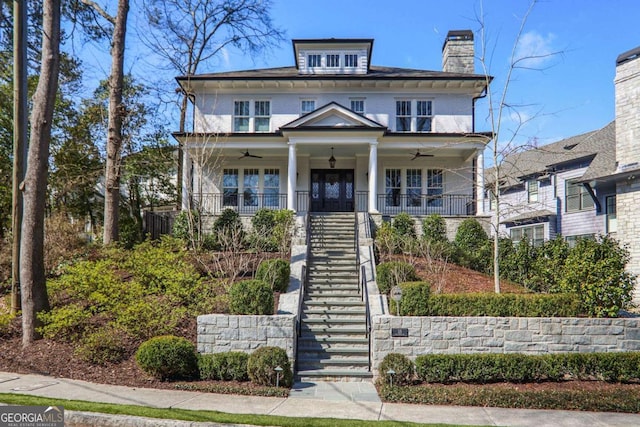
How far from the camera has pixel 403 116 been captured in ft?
63.5

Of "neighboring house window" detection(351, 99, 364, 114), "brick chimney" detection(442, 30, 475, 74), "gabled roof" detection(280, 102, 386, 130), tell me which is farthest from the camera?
"brick chimney" detection(442, 30, 475, 74)

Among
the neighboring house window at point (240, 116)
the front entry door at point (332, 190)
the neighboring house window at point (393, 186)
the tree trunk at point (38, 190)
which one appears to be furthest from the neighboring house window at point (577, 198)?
the tree trunk at point (38, 190)

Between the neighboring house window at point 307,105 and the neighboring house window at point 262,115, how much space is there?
1440mm

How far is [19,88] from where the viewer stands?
34.5 ft

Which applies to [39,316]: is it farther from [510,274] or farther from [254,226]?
[510,274]

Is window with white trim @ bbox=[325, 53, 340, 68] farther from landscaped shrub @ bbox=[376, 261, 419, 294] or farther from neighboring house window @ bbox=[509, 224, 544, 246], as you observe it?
neighboring house window @ bbox=[509, 224, 544, 246]

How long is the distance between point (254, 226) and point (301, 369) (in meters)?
7.81

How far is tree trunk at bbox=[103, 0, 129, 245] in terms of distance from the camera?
14367 millimetres

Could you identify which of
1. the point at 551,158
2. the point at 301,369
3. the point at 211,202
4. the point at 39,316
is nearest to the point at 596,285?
the point at 301,369

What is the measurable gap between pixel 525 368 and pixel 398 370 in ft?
7.54

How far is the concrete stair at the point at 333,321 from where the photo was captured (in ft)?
29.0

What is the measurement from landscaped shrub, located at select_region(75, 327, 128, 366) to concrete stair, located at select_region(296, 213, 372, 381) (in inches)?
139

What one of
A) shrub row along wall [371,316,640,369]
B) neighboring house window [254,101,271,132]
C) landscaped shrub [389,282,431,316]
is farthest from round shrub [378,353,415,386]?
neighboring house window [254,101,271,132]

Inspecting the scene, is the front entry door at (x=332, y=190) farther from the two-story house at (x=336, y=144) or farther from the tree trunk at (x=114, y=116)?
the tree trunk at (x=114, y=116)
